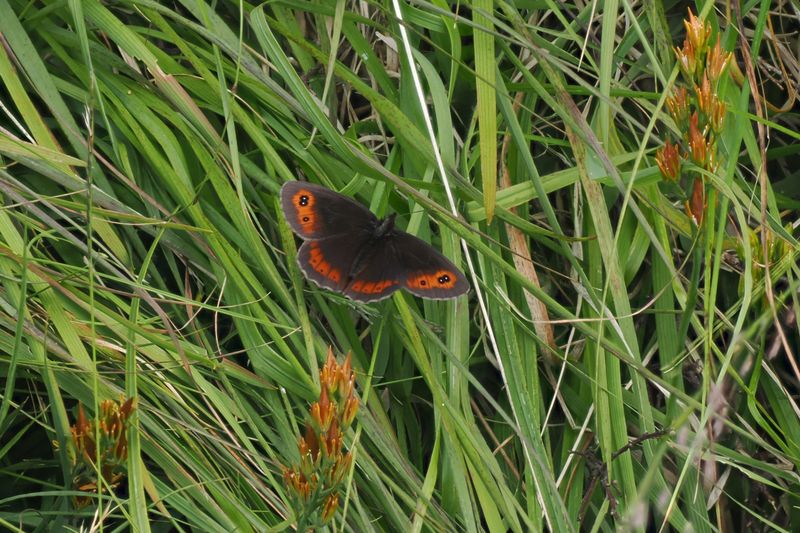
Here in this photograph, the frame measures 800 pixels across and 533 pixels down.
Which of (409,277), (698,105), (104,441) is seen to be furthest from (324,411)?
(698,105)

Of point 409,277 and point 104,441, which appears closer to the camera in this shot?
point 104,441

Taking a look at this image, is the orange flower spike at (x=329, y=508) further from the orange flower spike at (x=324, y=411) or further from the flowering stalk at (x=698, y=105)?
the flowering stalk at (x=698, y=105)

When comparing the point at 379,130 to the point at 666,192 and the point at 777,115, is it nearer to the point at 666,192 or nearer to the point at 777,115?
the point at 666,192

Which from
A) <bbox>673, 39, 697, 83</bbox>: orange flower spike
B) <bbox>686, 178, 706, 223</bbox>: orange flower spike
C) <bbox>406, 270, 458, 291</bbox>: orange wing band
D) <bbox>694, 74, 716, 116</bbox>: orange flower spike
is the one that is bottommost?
<bbox>406, 270, 458, 291</bbox>: orange wing band

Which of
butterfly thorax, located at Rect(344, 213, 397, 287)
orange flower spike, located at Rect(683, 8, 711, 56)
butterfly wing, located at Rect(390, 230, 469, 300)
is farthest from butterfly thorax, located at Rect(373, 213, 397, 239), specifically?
orange flower spike, located at Rect(683, 8, 711, 56)

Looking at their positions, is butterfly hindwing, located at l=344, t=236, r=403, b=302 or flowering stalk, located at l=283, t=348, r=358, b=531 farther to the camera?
butterfly hindwing, located at l=344, t=236, r=403, b=302

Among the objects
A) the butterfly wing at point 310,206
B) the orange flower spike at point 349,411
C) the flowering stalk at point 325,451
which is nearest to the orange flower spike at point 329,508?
the flowering stalk at point 325,451

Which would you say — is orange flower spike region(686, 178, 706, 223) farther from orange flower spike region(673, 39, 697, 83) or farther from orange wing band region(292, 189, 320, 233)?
orange wing band region(292, 189, 320, 233)

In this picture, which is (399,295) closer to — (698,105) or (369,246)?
(369,246)
